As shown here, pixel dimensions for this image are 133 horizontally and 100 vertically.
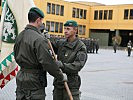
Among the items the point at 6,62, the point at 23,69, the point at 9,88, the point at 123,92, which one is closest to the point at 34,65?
the point at 23,69

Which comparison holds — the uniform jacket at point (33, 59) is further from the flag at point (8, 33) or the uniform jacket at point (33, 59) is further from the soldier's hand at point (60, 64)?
the flag at point (8, 33)

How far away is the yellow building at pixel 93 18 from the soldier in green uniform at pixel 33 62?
42.8 metres

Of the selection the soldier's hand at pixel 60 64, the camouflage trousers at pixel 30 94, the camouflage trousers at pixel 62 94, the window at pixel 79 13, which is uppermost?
the window at pixel 79 13

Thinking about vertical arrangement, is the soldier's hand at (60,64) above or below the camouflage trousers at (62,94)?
above

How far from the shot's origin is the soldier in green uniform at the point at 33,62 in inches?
144

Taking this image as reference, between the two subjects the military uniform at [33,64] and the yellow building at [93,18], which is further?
the yellow building at [93,18]

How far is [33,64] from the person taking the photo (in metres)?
3.73

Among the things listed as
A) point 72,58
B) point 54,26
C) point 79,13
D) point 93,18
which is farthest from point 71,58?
point 93,18

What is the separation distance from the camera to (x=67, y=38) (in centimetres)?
437

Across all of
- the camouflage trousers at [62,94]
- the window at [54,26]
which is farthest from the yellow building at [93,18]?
the camouflage trousers at [62,94]

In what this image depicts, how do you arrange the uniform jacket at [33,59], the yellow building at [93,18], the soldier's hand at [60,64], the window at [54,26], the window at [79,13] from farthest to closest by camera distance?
the window at [79,13]
the yellow building at [93,18]
the window at [54,26]
the soldier's hand at [60,64]
the uniform jacket at [33,59]

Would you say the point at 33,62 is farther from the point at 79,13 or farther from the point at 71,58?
the point at 79,13

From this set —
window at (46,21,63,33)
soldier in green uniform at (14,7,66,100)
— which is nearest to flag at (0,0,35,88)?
soldier in green uniform at (14,7,66,100)

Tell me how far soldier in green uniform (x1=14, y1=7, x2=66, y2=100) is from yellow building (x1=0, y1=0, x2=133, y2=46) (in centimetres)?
4282
